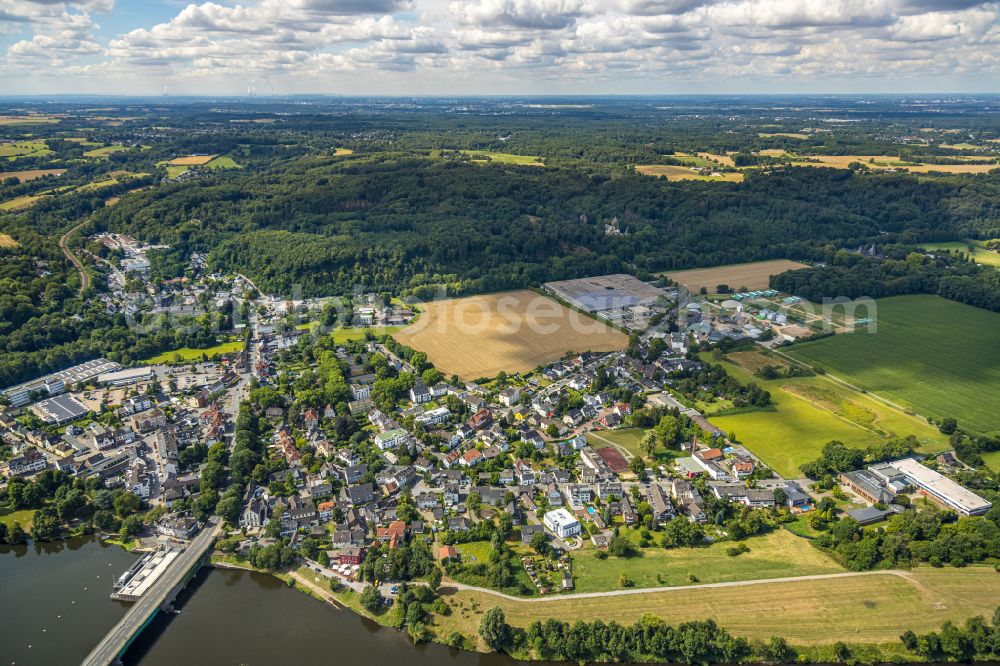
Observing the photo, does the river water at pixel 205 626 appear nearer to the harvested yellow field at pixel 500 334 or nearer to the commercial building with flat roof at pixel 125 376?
the commercial building with flat roof at pixel 125 376

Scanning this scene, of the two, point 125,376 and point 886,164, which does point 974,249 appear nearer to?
point 886,164

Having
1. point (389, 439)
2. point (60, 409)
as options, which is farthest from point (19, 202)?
point (389, 439)

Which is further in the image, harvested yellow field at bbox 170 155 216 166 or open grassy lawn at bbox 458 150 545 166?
open grassy lawn at bbox 458 150 545 166

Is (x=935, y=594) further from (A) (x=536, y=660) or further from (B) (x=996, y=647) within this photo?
(A) (x=536, y=660)

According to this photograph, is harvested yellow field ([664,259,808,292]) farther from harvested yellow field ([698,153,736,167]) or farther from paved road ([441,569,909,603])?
harvested yellow field ([698,153,736,167])

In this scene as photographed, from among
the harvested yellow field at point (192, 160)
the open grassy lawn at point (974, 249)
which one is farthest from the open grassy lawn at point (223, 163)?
the open grassy lawn at point (974, 249)

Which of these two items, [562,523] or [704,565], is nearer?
[704,565]

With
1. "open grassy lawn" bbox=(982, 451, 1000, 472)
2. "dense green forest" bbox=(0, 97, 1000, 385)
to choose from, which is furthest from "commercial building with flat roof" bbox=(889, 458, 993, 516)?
"dense green forest" bbox=(0, 97, 1000, 385)
